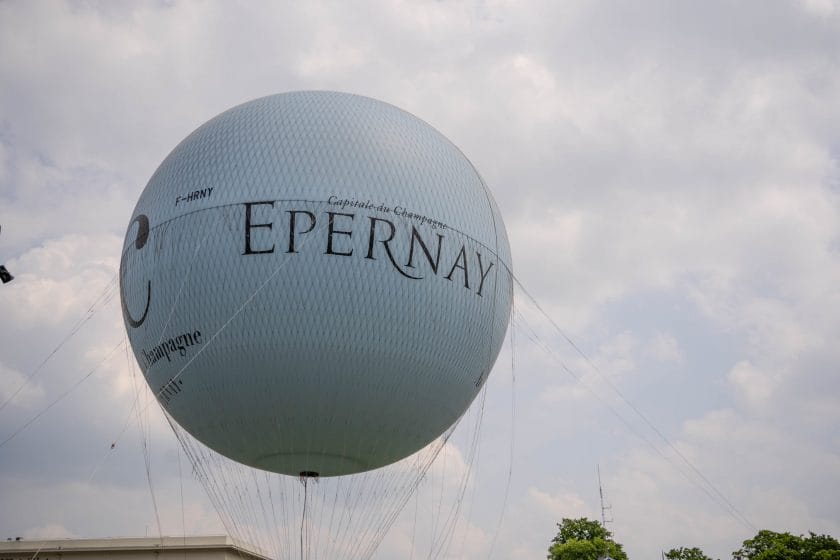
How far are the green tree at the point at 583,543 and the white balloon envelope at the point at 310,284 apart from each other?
29.4 meters

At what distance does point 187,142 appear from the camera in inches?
830

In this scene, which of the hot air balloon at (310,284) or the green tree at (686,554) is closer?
the hot air balloon at (310,284)

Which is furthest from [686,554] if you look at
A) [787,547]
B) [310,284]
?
[310,284]

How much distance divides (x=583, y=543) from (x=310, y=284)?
34.9 metres

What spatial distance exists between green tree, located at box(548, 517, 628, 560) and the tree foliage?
767cm

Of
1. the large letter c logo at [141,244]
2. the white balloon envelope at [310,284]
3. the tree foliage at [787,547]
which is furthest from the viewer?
the tree foliage at [787,547]

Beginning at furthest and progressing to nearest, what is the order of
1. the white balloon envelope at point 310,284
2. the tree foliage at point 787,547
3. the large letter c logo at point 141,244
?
the tree foliage at point 787,547 < the large letter c logo at point 141,244 < the white balloon envelope at point 310,284

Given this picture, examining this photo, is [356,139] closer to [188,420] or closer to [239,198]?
[239,198]

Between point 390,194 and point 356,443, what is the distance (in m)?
6.63

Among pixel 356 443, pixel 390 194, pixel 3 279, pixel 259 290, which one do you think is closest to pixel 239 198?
pixel 259 290

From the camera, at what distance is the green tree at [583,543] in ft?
151

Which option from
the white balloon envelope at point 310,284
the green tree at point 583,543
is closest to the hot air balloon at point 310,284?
the white balloon envelope at point 310,284

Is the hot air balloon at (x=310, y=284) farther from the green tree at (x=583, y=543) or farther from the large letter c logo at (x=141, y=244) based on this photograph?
the green tree at (x=583, y=543)

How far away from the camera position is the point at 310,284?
701 inches
